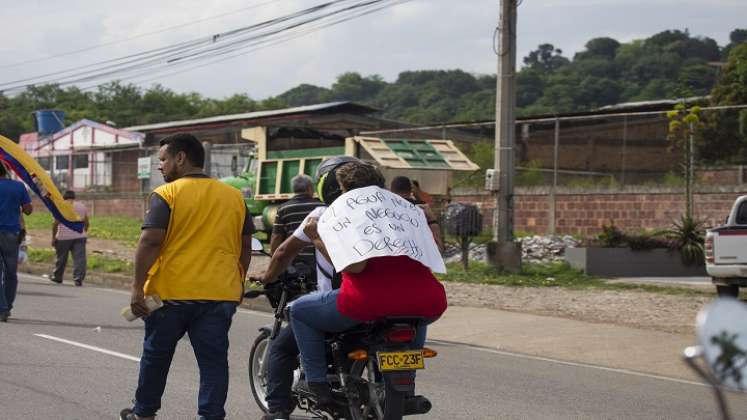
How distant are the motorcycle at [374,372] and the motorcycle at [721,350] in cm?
334

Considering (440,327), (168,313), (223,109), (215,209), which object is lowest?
(440,327)

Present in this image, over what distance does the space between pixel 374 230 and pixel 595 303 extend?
430 inches

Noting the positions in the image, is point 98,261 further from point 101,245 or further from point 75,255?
point 101,245

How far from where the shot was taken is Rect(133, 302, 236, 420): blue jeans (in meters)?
6.11

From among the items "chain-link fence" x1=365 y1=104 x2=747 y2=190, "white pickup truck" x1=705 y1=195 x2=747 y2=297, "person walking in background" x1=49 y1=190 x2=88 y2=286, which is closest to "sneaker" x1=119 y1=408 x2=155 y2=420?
"white pickup truck" x1=705 y1=195 x2=747 y2=297

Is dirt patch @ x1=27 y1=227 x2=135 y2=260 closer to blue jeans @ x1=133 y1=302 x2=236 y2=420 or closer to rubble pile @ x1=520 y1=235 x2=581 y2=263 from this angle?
rubble pile @ x1=520 y1=235 x2=581 y2=263

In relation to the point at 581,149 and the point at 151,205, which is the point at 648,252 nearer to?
the point at 581,149

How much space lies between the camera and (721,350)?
97.6 inches

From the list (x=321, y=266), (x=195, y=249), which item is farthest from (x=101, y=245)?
(x=195, y=249)

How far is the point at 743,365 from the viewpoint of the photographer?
2.48 metres

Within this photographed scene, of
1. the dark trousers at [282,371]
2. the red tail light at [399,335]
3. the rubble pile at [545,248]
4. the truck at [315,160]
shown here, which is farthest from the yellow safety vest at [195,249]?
the truck at [315,160]

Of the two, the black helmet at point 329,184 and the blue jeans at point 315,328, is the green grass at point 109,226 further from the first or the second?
the blue jeans at point 315,328

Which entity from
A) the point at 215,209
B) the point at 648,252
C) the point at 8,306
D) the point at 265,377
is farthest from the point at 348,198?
the point at 648,252

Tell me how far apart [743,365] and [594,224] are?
2115 centimetres
